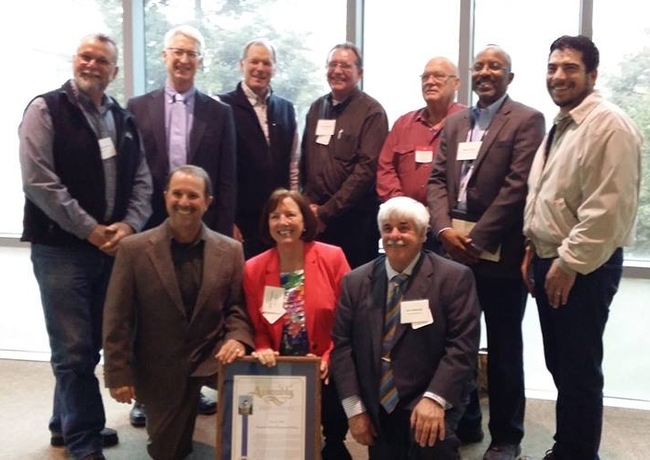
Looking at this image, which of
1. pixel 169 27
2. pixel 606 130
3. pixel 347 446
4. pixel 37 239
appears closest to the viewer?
pixel 606 130

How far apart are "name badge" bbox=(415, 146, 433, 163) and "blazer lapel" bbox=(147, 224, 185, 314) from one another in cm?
122

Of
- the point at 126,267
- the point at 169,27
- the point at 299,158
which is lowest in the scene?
the point at 126,267

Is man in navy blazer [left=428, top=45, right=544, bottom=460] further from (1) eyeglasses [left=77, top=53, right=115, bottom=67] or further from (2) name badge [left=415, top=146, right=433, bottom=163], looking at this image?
(1) eyeglasses [left=77, top=53, right=115, bottom=67]

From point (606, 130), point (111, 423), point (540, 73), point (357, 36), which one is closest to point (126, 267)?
point (111, 423)

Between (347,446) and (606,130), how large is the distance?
1758 mm

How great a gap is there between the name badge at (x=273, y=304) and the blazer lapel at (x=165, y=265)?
0.32m

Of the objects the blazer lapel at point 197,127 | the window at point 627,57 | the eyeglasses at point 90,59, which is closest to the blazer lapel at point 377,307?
the blazer lapel at point 197,127

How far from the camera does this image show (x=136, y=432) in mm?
3463

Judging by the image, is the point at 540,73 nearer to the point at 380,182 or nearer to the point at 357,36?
the point at 357,36

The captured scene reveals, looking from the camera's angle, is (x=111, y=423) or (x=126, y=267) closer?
(x=126, y=267)

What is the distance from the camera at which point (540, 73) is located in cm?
438

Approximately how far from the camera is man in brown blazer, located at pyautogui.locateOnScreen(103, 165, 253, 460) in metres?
2.84

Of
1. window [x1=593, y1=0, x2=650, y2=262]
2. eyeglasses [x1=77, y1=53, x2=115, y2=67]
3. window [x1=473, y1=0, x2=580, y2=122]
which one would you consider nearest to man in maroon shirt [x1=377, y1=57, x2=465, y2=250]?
window [x1=473, y1=0, x2=580, y2=122]

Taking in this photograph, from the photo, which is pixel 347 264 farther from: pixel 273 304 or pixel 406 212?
pixel 406 212
